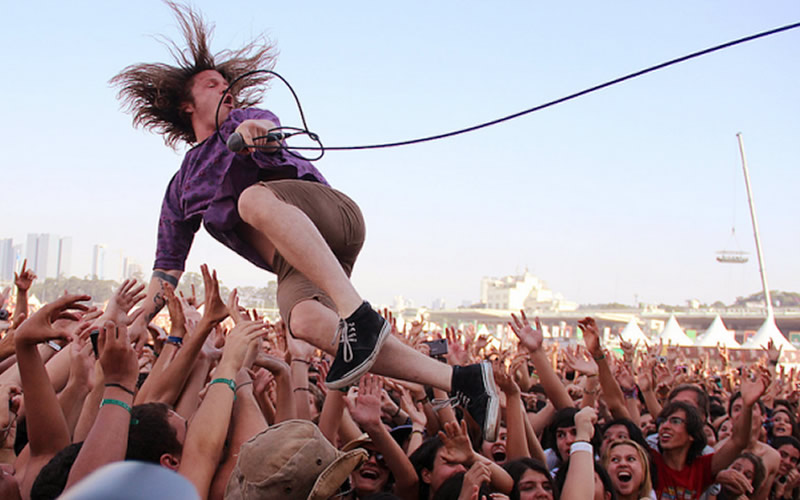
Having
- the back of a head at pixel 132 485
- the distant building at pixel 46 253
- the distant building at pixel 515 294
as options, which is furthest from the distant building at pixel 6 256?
the back of a head at pixel 132 485

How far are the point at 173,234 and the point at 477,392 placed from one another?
6.53 ft

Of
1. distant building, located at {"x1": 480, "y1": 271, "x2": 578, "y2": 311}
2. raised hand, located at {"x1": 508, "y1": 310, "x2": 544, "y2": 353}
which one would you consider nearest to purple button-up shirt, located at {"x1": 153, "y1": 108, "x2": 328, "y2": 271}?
raised hand, located at {"x1": 508, "y1": 310, "x2": 544, "y2": 353}

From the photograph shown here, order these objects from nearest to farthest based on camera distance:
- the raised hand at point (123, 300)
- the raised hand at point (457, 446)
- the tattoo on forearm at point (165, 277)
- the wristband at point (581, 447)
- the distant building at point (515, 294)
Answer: the raised hand at point (457, 446)
the raised hand at point (123, 300)
the wristband at point (581, 447)
the tattoo on forearm at point (165, 277)
the distant building at point (515, 294)

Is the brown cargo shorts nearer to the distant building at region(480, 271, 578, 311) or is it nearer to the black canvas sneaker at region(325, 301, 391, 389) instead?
the black canvas sneaker at region(325, 301, 391, 389)

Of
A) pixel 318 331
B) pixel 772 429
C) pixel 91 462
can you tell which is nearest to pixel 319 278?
pixel 318 331

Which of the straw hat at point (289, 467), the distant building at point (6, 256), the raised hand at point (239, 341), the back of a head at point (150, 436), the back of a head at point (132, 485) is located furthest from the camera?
the distant building at point (6, 256)

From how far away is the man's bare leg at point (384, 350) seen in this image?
10.3 feet

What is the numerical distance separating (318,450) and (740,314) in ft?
259

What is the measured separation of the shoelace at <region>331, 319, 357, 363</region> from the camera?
300cm

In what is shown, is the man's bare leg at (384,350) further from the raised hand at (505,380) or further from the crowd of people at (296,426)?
the raised hand at (505,380)

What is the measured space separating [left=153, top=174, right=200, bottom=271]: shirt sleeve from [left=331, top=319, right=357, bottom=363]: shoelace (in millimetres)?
1469

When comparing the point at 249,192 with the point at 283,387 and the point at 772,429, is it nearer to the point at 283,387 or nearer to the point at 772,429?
the point at 283,387

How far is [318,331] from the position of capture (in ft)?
10.3

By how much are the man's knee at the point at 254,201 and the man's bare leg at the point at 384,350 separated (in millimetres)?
442
